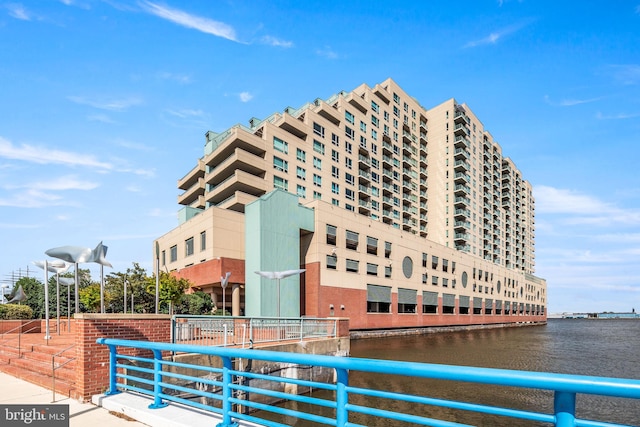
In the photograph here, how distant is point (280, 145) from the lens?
52125 millimetres

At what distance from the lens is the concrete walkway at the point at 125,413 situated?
559 centimetres

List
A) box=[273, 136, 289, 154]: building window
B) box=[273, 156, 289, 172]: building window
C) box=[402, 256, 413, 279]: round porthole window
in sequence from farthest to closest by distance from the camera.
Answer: box=[402, 256, 413, 279]: round porthole window < box=[273, 136, 289, 154]: building window < box=[273, 156, 289, 172]: building window

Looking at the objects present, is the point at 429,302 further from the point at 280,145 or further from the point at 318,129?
the point at 280,145

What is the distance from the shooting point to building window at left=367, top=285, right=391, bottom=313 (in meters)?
49.0

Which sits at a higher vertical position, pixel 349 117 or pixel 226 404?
pixel 349 117

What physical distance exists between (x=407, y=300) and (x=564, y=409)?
54.5 m

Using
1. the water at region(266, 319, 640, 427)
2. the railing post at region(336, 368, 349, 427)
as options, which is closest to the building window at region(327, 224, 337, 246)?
the water at region(266, 319, 640, 427)

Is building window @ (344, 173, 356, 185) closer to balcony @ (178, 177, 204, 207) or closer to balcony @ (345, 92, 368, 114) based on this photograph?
balcony @ (345, 92, 368, 114)

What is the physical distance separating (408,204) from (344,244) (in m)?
33.9

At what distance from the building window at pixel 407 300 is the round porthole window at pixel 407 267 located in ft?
7.17

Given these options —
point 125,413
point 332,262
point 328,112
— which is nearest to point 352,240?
point 332,262

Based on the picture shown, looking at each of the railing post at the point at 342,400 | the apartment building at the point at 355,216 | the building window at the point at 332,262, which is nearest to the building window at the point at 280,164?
the apartment building at the point at 355,216

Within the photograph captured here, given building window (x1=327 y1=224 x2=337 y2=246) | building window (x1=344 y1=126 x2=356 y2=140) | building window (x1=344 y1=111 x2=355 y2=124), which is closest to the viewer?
building window (x1=327 y1=224 x2=337 y2=246)

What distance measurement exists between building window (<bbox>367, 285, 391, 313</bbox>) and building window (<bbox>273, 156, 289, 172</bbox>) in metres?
18.2
